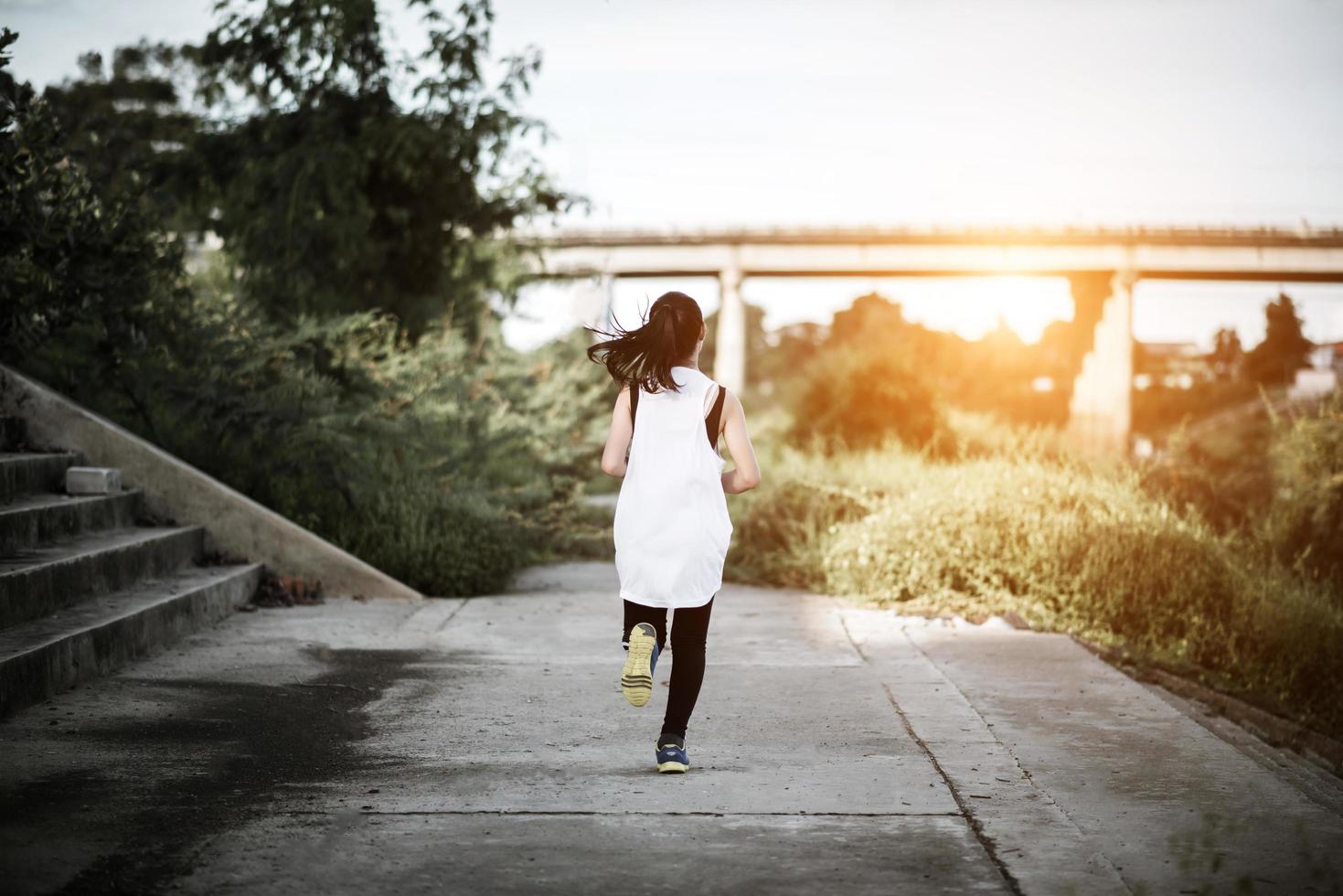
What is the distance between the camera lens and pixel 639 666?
170 inches

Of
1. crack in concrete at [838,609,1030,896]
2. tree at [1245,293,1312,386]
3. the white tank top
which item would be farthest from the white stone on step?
tree at [1245,293,1312,386]

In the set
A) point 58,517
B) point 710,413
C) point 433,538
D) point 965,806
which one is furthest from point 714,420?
point 433,538

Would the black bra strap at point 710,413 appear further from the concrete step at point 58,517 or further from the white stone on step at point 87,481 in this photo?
the white stone on step at point 87,481

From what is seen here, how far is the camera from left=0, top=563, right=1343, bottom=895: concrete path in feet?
11.5

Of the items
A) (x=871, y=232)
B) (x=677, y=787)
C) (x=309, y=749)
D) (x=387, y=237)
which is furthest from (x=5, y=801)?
(x=871, y=232)

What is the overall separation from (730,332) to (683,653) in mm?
46022

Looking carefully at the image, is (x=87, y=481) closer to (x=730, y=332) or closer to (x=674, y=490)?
(x=674, y=490)

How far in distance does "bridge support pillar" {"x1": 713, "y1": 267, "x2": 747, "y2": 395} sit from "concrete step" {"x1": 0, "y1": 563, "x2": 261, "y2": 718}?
42.2 m

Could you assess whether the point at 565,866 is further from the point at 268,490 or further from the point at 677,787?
the point at 268,490

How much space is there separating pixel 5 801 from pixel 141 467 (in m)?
4.63

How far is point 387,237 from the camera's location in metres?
14.3

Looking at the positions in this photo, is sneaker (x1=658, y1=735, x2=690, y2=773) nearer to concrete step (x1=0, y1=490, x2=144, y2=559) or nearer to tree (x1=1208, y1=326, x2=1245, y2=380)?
concrete step (x1=0, y1=490, x2=144, y2=559)

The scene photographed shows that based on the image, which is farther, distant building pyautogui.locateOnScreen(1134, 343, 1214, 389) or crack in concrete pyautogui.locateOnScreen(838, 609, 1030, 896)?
distant building pyautogui.locateOnScreen(1134, 343, 1214, 389)

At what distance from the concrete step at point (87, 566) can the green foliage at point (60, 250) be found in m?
1.92
